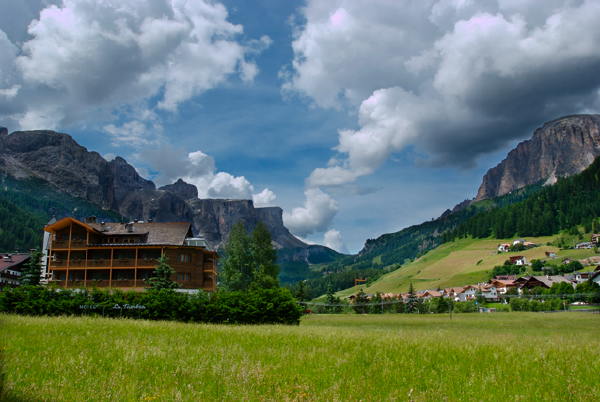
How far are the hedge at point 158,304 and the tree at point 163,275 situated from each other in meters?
24.7

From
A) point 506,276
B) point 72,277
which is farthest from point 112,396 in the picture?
point 506,276

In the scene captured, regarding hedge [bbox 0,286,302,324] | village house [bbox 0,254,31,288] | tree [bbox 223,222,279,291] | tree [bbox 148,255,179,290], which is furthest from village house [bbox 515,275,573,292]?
village house [bbox 0,254,31,288]

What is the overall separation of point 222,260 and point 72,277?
74.1 ft

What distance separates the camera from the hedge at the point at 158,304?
26781 millimetres

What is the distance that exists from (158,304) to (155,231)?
38.6 m

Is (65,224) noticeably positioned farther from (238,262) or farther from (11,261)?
(11,261)

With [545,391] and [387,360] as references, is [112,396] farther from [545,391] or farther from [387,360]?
[545,391]

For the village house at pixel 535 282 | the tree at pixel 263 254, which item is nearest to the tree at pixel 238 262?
the tree at pixel 263 254

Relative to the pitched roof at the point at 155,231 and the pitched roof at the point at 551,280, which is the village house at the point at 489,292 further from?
the pitched roof at the point at 155,231

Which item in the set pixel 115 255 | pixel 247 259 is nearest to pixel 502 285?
pixel 247 259

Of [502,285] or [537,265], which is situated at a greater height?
[537,265]

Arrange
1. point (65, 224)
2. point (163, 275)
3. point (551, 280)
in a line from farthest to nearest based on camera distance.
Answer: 1. point (551, 280)
2. point (65, 224)
3. point (163, 275)

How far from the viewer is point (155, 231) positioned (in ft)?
212

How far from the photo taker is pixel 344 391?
786 centimetres
